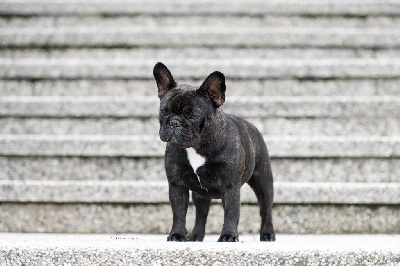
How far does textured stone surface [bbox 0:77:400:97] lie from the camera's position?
367 centimetres

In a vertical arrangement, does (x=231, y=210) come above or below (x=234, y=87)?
below

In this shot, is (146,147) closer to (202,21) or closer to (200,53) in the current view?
(200,53)

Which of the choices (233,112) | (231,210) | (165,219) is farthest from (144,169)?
(231,210)

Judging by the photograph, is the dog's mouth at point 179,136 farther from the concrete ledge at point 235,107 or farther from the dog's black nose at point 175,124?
the concrete ledge at point 235,107

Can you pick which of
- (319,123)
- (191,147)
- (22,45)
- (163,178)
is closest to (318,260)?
(191,147)

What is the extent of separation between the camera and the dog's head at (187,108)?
2.02 meters

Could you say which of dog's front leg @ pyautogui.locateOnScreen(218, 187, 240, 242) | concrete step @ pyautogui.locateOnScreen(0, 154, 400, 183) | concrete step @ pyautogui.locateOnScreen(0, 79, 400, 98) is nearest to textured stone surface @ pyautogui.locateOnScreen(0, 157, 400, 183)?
concrete step @ pyautogui.locateOnScreen(0, 154, 400, 183)

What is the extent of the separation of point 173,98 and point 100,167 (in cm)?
127

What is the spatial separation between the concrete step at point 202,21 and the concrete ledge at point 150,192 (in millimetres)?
1582

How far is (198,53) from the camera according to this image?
400 cm

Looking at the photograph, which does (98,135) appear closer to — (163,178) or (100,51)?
(163,178)

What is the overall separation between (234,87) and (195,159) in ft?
5.27

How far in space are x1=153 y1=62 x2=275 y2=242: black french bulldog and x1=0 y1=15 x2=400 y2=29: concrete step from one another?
2158 mm

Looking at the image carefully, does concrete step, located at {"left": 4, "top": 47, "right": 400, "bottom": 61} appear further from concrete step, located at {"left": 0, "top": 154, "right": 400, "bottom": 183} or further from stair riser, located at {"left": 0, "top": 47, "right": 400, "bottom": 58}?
concrete step, located at {"left": 0, "top": 154, "right": 400, "bottom": 183}
